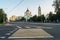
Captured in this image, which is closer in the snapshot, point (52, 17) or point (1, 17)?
point (1, 17)

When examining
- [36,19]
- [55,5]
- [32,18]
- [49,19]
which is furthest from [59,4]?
[32,18]

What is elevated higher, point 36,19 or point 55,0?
point 55,0

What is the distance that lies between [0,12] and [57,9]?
3308 centimetres

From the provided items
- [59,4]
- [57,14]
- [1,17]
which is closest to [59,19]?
[57,14]

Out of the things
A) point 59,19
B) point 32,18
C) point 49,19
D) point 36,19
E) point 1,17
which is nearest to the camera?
point 1,17

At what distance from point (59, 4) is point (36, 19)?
1267 inches

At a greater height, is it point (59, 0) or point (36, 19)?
point (59, 0)

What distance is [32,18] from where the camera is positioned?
173 metres

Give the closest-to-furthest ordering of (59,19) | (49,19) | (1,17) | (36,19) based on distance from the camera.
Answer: (1,17), (59,19), (49,19), (36,19)

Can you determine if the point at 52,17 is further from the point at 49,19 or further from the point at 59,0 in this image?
the point at 59,0

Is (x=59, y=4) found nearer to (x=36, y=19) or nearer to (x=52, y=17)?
(x=52, y=17)

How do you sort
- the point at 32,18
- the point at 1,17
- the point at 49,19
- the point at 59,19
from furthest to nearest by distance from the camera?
the point at 32,18 < the point at 49,19 < the point at 59,19 < the point at 1,17

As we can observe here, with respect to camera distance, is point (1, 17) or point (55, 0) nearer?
point (1, 17)

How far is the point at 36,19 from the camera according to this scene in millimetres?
159125
